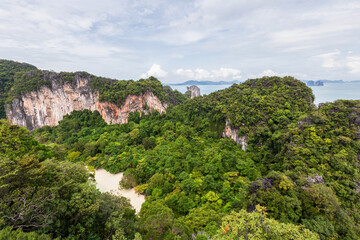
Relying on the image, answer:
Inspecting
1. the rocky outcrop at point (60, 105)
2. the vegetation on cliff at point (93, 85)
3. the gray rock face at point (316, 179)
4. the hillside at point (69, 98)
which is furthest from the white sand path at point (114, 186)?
the vegetation on cliff at point (93, 85)

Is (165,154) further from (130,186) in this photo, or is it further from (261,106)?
(261,106)

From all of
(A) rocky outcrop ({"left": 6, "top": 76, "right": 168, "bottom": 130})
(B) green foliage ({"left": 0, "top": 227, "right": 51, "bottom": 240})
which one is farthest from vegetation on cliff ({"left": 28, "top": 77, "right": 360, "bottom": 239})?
(B) green foliage ({"left": 0, "top": 227, "right": 51, "bottom": 240})

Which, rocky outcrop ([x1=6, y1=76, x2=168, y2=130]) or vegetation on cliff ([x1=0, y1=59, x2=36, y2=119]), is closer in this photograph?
rocky outcrop ([x1=6, y1=76, x2=168, y2=130])

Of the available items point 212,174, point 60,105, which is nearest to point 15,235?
point 212,174

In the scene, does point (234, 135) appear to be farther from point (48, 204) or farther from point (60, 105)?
point (60, 105)

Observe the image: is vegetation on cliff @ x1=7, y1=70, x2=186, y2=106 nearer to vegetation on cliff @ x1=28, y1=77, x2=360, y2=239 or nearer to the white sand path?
vegetation on cliff @ x1=28, y1=77, x2=360, y2=239

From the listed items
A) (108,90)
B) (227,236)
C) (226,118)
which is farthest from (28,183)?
(108,90)

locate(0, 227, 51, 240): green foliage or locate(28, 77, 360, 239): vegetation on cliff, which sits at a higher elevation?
locate(0, 227, 51, 240): green foliage
